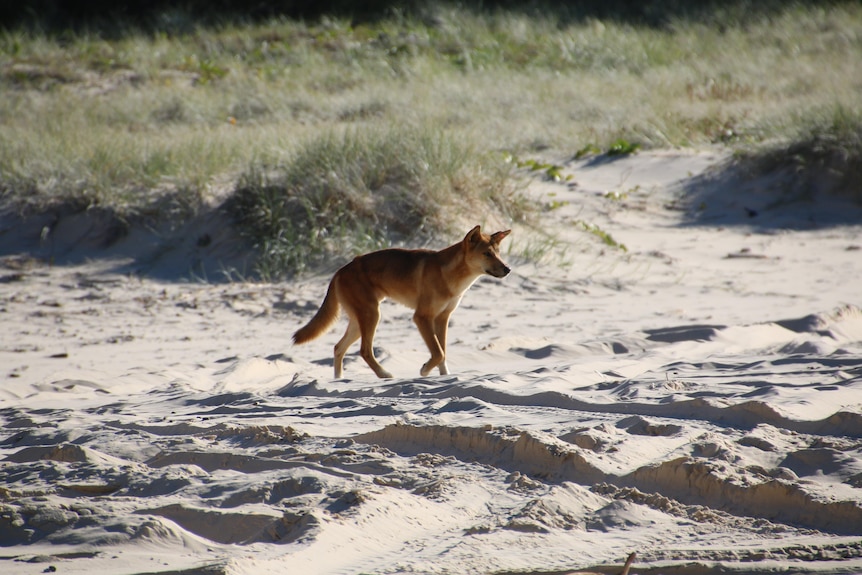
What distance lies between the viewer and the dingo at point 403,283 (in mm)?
6070

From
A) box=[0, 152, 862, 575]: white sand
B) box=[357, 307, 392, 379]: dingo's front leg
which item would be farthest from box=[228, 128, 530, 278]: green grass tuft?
box=[357, 307, 392, 379]: dingo's front leg

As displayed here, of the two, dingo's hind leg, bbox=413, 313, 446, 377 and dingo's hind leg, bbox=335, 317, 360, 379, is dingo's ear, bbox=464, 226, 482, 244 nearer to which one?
dingo's hind leg, bbox=413, 313, 446, 377

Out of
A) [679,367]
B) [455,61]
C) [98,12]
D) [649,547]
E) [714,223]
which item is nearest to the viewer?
[649,547]

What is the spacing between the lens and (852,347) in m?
5.81

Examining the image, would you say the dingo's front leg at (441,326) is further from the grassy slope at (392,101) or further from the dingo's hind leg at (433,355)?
the grassy slope at (392,101)

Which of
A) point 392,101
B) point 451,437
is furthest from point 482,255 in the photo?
point 392,101

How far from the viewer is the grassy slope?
32.8 feet

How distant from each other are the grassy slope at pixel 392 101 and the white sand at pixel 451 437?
207 centimetres

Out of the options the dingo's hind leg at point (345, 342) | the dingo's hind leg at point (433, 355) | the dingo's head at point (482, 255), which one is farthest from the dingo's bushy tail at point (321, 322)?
the dingo's head at point (482, 255)

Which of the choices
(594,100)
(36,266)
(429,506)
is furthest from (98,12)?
(429,506)

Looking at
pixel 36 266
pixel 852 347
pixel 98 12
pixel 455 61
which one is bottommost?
pixel 852 347

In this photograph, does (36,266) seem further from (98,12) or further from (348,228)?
(98,12)

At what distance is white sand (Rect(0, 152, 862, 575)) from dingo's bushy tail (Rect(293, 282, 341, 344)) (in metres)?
0.26

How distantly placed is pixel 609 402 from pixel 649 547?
1.46 meters
